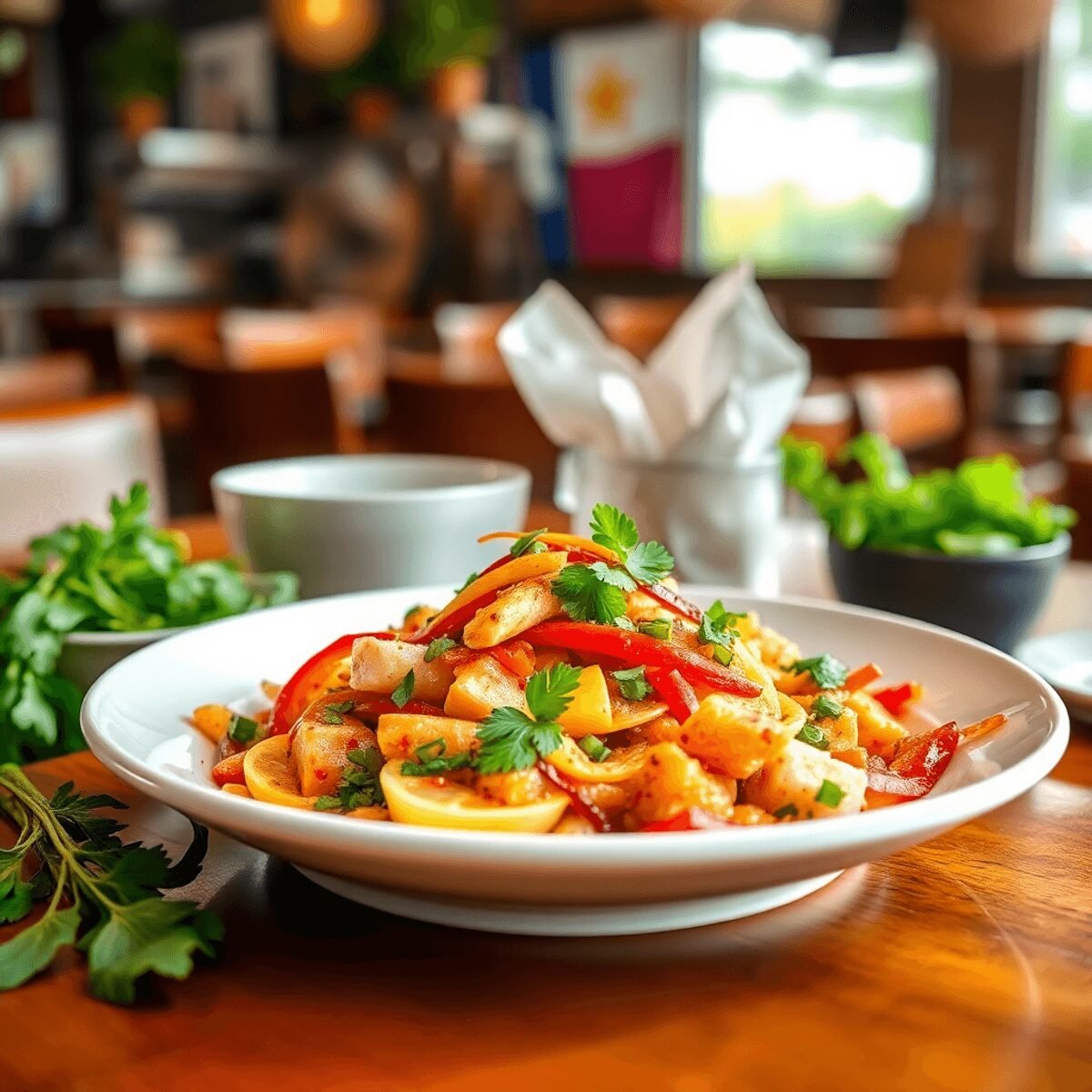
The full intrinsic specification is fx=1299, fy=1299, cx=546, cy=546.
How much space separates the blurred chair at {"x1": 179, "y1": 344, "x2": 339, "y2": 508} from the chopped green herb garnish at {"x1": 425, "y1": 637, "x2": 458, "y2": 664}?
226 cm

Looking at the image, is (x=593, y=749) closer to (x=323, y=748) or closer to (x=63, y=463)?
(x=323, y=748)

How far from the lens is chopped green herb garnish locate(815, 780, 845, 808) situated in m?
0.63

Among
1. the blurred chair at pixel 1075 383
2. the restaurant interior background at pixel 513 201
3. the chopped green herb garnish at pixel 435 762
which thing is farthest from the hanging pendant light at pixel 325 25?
the chopped green herb garnish at pixel 435 762

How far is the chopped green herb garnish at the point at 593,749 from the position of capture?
26.7 inches

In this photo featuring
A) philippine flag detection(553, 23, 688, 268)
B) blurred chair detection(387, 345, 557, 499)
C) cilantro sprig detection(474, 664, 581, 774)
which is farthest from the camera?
philippine flag detection(553, 23, 688, 268)

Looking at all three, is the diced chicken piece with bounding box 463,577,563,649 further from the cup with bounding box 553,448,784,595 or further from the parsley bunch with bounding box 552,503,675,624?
the cup with bounding box 553,448,784,595

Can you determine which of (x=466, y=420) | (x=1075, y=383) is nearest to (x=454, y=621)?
(x=466, y=420)

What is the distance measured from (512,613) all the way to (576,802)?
0.12 metres

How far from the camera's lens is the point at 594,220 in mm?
8703

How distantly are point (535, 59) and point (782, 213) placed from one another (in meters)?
2.09

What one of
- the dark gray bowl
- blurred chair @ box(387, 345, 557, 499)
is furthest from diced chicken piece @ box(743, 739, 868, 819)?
blurred chair @ box(387, 345, 557, 499)

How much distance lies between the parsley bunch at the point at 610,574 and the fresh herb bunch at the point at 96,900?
0.24m

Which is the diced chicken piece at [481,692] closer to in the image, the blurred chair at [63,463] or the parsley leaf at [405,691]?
the parsley leaf at [405,691]

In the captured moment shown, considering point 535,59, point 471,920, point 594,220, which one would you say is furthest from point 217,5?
point 471,920
